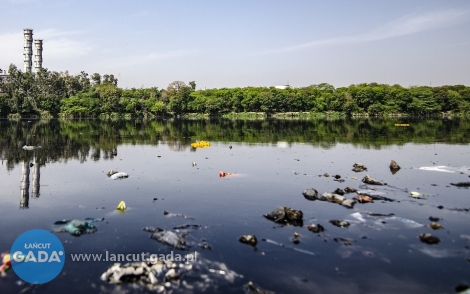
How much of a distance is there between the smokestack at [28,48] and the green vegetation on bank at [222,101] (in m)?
9.73

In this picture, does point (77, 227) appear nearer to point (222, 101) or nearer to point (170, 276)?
point (170, 276)

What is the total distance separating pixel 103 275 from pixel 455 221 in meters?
11.9

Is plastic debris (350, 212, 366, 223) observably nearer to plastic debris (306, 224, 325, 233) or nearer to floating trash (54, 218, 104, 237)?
plastic debris (306, 224, 325, 233)

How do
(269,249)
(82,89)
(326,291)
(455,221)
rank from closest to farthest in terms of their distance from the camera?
(326,291)
(269,249)
(455,221)
(82,89)

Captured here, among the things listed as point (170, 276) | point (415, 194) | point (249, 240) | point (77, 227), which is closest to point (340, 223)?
point (249, 240)

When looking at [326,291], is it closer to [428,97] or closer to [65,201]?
[65,201]

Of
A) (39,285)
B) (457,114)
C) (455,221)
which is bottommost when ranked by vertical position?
(39,285)

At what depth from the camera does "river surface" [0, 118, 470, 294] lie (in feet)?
31.5

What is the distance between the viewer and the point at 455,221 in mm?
13773

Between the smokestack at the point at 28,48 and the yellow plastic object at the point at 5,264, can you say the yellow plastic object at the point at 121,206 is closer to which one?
the yellow plastic object at the point at 5,264

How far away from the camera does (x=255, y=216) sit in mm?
14336

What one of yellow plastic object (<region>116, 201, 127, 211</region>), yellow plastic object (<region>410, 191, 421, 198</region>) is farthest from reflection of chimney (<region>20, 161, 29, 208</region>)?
yellow plastic object (<region>410, 191, 421, 198</region>)

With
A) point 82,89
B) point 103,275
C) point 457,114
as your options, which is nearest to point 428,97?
point 457,114

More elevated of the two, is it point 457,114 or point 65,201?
point 457,114
